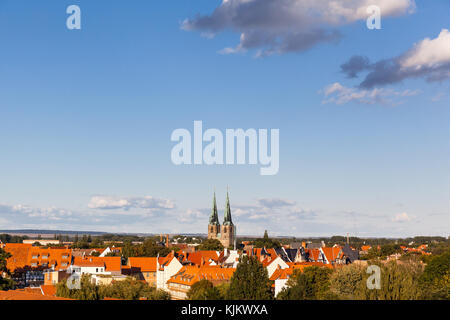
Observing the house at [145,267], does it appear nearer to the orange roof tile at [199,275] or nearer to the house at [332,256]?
the orange roof tile at [199,275]

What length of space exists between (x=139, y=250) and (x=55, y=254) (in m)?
21.6

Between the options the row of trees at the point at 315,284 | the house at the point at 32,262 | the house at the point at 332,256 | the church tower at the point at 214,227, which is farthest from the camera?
the church tower at the point at 214,227

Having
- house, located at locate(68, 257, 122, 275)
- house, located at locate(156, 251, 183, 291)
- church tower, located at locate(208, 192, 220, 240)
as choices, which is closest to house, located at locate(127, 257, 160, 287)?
house, located at locate(156, 251, 183, 291)

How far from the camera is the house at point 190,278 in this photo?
70.1 metres

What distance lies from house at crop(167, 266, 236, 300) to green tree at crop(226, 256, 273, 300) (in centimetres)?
1487

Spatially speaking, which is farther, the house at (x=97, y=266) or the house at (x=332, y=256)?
the house at (x=332, y=256)

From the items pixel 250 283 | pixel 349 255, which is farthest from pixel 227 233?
pixel 250 283

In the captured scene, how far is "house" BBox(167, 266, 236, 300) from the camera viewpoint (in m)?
70.1

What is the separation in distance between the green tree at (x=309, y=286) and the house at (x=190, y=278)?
1327 centimetres

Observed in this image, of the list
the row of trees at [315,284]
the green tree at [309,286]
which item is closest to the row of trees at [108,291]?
the row of trees at [315,284]

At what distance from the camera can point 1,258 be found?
64.8m
